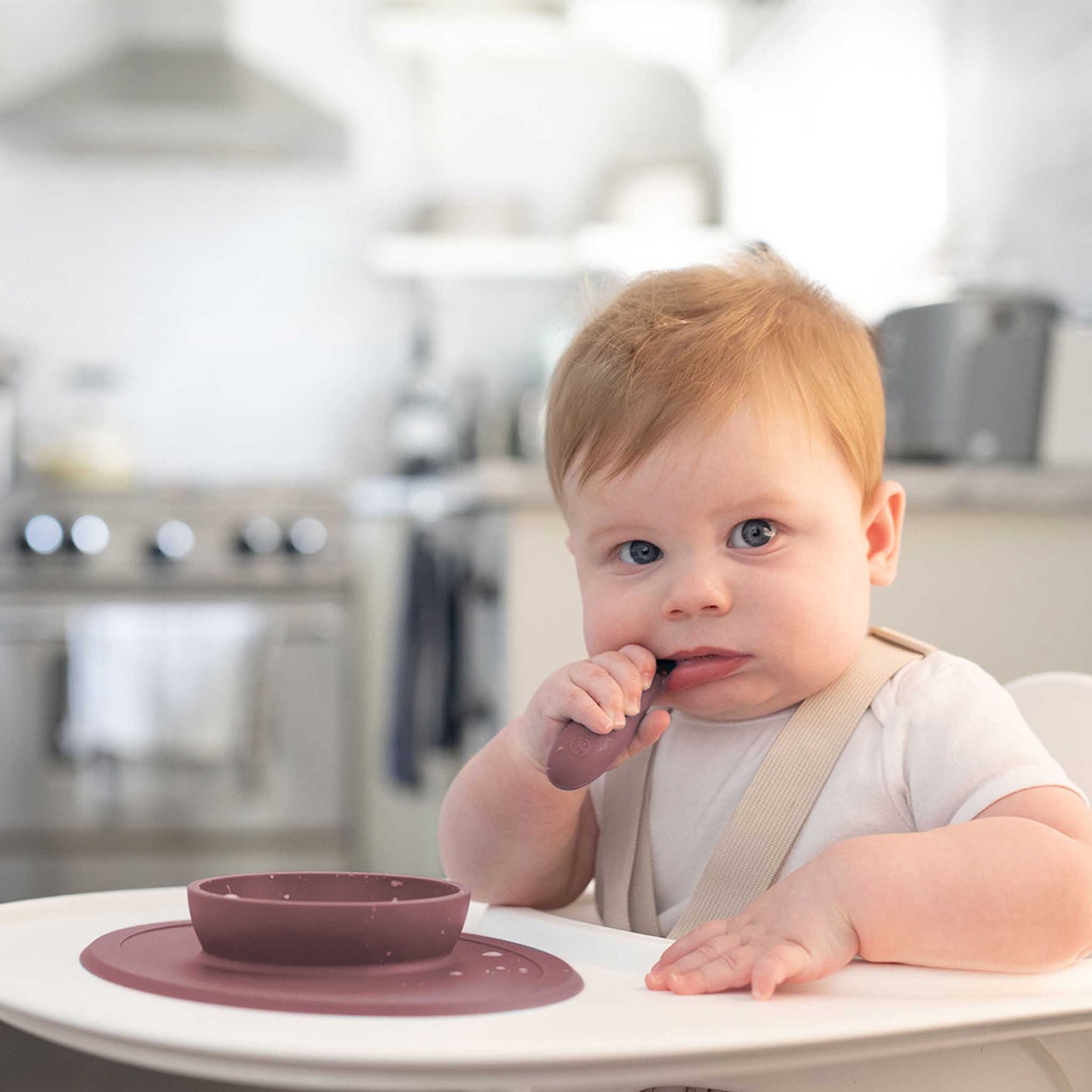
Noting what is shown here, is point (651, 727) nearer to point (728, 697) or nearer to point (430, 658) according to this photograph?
point (728, 697)

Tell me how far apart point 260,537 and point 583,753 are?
2562 mm

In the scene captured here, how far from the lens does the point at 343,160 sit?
12.2 ft

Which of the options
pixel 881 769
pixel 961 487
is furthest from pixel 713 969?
pixel 961 487

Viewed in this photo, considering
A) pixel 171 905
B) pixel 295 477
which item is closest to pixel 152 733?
pixel 295 477

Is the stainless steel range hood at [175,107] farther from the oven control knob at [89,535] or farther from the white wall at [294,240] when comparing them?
the oven control knob at [89,535]

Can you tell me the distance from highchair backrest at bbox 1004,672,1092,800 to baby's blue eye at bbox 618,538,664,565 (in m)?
0.27

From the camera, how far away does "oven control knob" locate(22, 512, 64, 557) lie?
10.00ft

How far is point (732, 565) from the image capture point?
0.73 m

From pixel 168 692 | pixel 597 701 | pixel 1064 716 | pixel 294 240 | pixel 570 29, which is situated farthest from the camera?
pixel 294 240

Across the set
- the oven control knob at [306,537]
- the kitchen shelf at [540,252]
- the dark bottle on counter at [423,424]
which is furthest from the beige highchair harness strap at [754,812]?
the dark bottle on counter at [423,424]

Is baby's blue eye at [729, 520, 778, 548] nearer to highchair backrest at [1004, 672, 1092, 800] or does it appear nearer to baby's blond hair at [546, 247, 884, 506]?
baby's blond hair at [546, 247, 884, 506]

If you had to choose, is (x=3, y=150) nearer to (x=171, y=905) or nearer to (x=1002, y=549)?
(x=1002, y=549)

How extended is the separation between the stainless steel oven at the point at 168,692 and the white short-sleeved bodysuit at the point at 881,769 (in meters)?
2.18

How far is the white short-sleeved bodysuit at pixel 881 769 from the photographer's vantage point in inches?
26.7
